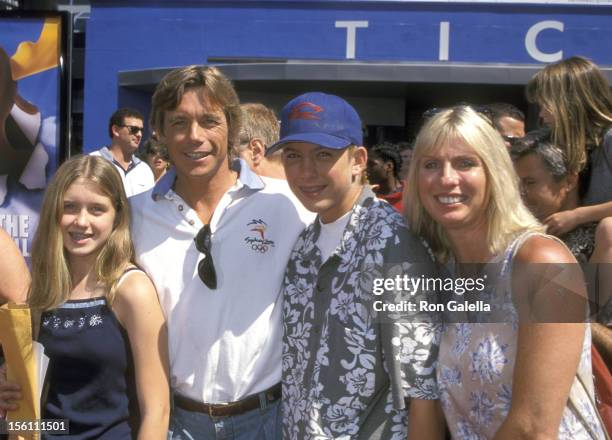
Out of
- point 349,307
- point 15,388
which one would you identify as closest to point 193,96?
point 349,307

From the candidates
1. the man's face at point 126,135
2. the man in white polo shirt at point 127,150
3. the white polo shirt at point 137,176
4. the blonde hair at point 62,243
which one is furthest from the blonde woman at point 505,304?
the man's face at point 126,135

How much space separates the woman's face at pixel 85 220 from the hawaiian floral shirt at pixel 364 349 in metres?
0.91

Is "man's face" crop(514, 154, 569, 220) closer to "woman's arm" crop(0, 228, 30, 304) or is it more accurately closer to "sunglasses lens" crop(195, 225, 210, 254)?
"sunglasses lens" crop(195, 225, 210, 254)

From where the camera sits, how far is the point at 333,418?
8.11ft

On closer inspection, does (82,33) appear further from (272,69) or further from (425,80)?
(425,80)

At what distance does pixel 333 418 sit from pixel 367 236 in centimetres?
61

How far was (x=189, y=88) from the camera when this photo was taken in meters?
2.99

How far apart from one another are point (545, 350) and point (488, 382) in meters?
0.23

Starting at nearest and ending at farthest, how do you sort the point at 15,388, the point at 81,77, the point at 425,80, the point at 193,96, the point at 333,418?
the point at 333,418 < the point at 15,388 < the point at 193,96 < the point at 425,80 < the point at 81,77

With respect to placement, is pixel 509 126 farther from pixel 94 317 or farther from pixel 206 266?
pixel 94 317

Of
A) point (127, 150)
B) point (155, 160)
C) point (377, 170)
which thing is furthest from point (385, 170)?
point (127, 150)

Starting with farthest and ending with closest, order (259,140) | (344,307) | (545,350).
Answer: (259,140) < (344,307) < (545,350)

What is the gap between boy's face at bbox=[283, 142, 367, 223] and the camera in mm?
2672

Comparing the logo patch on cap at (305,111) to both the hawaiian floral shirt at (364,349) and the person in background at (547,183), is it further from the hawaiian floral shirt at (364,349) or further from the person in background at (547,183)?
the person in background at (547,183)
